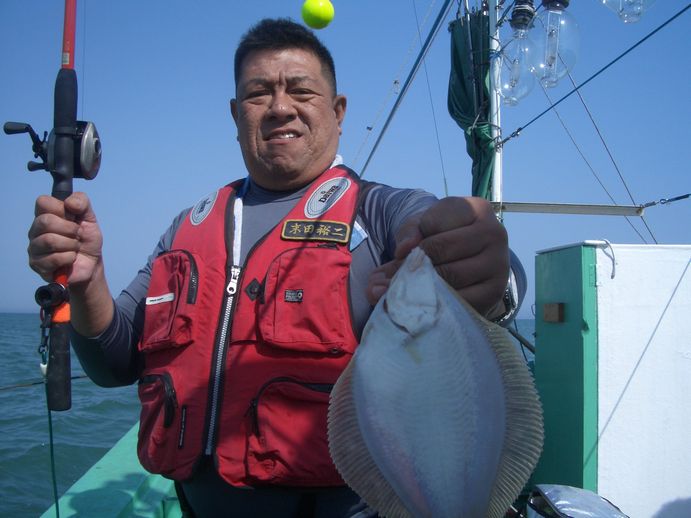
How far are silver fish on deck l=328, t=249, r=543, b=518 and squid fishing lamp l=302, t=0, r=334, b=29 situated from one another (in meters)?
3.04

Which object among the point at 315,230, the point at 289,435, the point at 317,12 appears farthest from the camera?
the point at 317,12

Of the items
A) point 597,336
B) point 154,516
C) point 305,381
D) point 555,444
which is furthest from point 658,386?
point 154,516

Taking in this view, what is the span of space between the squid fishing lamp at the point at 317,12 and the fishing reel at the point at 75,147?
91.0 inches

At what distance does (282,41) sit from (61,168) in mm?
1050

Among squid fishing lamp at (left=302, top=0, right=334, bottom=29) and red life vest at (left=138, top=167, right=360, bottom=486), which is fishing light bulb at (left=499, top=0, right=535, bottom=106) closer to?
squid fishing lamp at (left=302, top=0, right=334, bottom=29)

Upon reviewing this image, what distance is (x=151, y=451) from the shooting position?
187cm

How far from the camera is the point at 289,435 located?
1.72 m

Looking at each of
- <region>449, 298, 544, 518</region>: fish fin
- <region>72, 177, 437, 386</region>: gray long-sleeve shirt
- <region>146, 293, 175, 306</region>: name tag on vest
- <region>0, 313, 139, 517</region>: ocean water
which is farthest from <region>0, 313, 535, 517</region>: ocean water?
<region>449, 298, 544, 518</region>: fish fin

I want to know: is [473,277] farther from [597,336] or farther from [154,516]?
[154,516]

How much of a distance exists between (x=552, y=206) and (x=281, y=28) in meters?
3.73

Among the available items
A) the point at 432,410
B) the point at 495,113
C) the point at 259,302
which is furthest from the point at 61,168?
the point at 495,113

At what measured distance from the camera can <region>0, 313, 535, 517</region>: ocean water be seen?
6172 mm

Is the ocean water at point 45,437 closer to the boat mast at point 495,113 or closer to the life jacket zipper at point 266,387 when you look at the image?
the boat mast at point 495,113

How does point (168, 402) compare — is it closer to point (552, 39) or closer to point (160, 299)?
point (160, 299)
